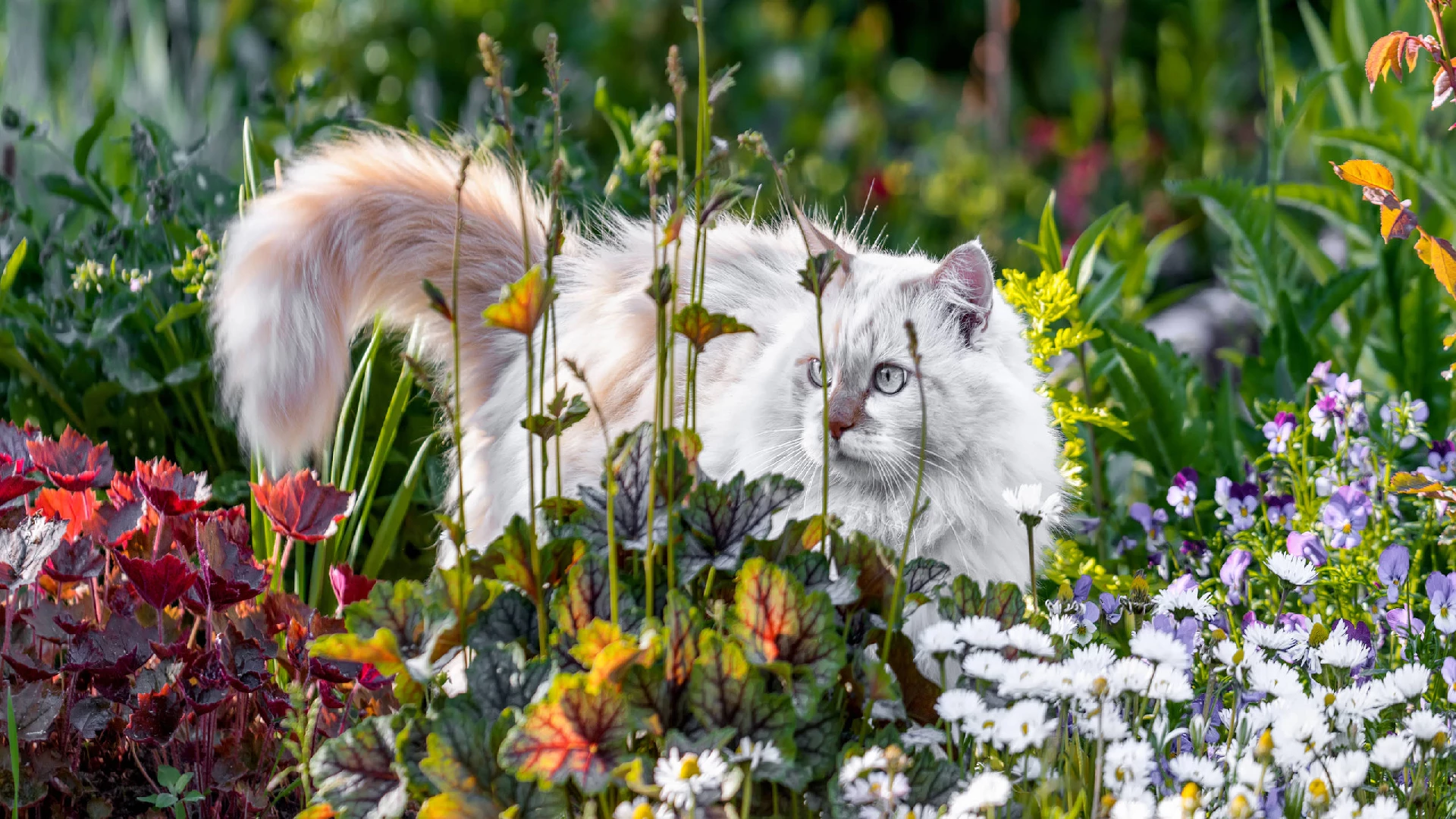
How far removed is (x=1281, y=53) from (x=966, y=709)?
5.84 meters

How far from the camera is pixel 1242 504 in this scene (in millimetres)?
2107

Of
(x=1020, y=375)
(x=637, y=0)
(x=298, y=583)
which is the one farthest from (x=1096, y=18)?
(x=298, y=583)

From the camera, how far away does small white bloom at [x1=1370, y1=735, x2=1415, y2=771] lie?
1280 millimetres

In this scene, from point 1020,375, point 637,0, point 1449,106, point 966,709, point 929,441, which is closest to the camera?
point 966,709

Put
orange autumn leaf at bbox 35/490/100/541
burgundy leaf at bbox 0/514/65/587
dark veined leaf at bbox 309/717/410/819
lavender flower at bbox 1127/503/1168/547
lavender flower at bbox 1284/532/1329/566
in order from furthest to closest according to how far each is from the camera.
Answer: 1. lavender flower at bbox 1127/503/1168/547
2. lavender flower at bbox 1284/532/1329/566
3. orange autumn leaf at bbox 35/490/100/541
4. burgundy leaf at bbox 0/514/65/587
5. dark veined leaf at bbox 309/717/410/819

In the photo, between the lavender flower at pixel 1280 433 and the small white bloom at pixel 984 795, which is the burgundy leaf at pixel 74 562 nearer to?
the small white bloom at pixel 984 795

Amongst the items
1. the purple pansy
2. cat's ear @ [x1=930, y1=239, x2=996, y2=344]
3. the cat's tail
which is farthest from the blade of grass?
the purple pansy

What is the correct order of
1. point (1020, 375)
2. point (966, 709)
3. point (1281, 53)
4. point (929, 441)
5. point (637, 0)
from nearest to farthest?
point (966, 709), point (929, 441), point (1020, 375), point (637, 0), point (1281, 53)

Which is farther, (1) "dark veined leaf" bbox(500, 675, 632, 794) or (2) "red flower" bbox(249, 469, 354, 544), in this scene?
(2) "red flower" bbox(249, 469, 354, 544)

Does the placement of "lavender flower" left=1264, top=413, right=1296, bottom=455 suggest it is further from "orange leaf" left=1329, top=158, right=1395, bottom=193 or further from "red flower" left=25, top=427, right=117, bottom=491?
"red flower" left=25, top=427, right=117, bottom=491

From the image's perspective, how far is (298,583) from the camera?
6.92 ft

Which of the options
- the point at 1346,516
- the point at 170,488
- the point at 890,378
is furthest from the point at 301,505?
the point at 1346,516

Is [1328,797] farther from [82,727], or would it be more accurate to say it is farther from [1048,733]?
[82,727]

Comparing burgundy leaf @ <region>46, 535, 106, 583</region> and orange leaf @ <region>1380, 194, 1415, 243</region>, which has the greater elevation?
orange leaf @ <region>1380, 194, 1415, 243</region>
